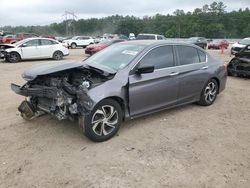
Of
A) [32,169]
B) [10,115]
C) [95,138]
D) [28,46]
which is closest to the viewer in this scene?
[32,169]

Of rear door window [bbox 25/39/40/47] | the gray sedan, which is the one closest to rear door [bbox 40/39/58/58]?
rear door window [bbox 25/39/40/47]

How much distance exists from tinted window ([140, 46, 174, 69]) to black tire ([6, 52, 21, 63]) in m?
12.8

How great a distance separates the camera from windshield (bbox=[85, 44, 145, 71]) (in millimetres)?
5016

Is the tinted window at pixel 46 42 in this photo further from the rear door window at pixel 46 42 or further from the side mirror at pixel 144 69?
the side mirror at pixel 144 69

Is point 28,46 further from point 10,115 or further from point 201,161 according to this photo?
point 201,161

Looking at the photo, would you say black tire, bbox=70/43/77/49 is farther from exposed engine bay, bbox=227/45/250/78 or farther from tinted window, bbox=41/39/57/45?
exposed engine bay, bbox=227/45/250/78

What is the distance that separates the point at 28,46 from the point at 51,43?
150 centimetres

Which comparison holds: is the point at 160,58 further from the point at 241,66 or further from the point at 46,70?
the point at 241,66

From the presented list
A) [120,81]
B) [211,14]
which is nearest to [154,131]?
[120,81]

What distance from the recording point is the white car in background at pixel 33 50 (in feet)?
52.7

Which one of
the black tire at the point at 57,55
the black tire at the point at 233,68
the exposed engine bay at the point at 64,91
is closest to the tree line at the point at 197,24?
the black tire at the point at 57,55

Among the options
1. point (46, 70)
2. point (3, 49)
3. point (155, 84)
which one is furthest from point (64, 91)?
point (3, 49)

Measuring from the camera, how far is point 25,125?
5.20 m

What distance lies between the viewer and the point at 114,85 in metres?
4.52
